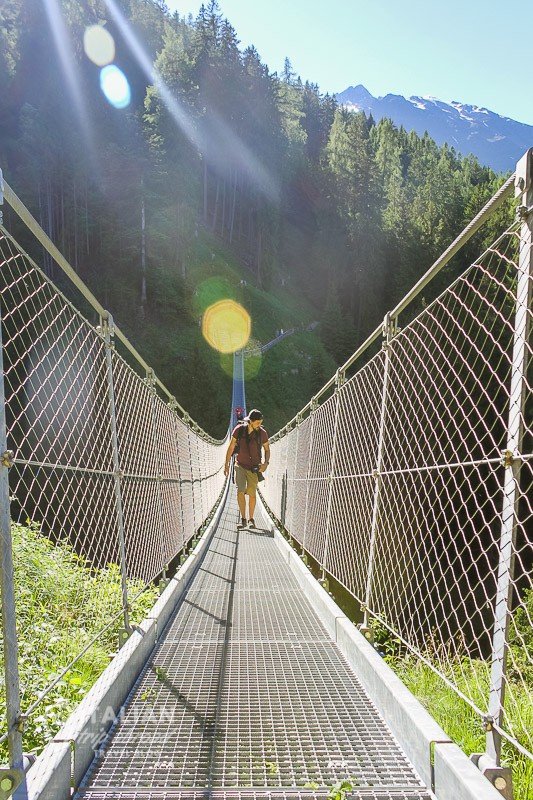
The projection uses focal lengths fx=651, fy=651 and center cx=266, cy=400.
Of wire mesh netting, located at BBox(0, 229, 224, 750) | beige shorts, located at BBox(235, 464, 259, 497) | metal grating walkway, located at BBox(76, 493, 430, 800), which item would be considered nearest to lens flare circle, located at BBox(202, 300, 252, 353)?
beige shorts, located at BBox(235, 464, 259, 497)

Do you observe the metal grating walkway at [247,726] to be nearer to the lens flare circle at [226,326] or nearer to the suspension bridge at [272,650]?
the suspension bridge at [272,650]

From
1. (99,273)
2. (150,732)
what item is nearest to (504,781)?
(150,732)

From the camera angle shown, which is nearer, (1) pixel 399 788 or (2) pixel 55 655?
(1) pixel 399 788

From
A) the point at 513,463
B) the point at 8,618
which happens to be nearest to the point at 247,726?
the point at 8,618

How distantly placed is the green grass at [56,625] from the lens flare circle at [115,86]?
35895 millimetres

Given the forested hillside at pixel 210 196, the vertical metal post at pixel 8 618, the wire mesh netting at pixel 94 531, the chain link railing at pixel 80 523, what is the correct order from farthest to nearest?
1. the forested hillside at pixel 210 196
2. the wire mesh netting at pixel 94 531
3. the chain link railing at pixel 80 523
4. the vertical metal post at pixel 8 618

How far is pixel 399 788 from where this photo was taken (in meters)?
1.47

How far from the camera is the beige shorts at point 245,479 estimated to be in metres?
6.39

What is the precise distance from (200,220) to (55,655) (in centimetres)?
4131

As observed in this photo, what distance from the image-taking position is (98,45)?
119 feet

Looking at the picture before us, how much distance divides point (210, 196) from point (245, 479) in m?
39.3

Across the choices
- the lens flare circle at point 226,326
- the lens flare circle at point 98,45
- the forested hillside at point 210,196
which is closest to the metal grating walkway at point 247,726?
the forested hillside at point 210,196

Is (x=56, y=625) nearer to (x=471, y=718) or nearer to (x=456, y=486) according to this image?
(x=471, y=718)

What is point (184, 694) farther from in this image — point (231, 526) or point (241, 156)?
point (241, 156)
